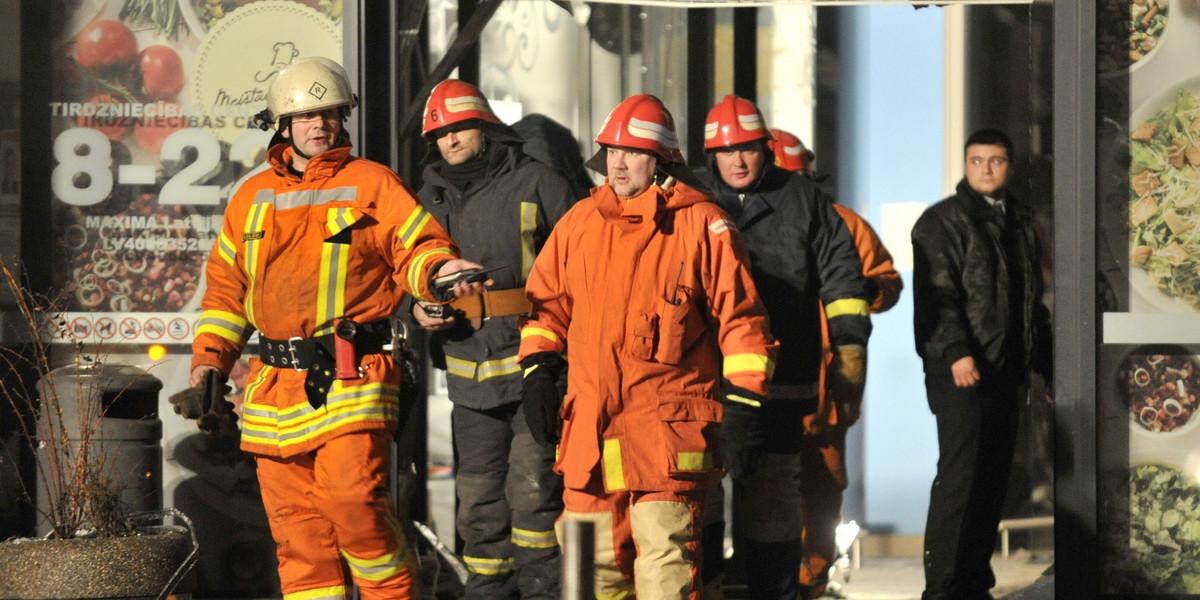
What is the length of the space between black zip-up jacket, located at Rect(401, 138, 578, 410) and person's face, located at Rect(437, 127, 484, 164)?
0.06 m

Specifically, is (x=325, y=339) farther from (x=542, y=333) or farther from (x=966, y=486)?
(x=966, y=486)

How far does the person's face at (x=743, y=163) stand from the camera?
670cm

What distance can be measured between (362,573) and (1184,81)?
386 centimetres

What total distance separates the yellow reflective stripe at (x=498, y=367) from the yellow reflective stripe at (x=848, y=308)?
1336 mm

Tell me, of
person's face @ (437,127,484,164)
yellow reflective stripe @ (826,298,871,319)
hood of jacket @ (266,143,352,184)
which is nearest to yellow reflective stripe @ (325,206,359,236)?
hood of jacket @ (266,143,352,184)

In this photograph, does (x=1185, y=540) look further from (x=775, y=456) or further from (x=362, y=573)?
(x=362, y=573)

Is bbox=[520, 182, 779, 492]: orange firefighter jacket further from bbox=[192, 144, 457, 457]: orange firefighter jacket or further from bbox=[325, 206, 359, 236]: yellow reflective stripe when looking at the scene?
bbox=[325, 206, 359, 236]: yellow reflective stripe

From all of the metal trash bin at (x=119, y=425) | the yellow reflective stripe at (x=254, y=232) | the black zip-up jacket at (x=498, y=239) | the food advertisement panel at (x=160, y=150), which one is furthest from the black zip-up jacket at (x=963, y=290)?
the metal trash bin at (x=119, y=425)

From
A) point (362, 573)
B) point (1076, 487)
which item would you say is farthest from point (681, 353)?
point (1076, 487)

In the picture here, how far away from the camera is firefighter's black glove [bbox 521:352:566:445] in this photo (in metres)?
5.51

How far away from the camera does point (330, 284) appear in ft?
18.3

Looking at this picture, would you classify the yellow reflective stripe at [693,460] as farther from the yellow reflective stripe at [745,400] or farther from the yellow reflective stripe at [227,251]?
the yellow reflective stripe at [227,251]

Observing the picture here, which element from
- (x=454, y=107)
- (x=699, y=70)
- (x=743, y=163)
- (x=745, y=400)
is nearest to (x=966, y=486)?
(x=743, y=163)

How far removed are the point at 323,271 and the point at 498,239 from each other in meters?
1.02
